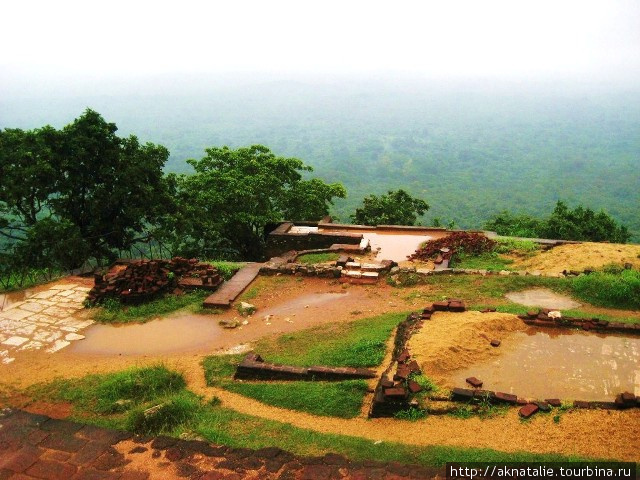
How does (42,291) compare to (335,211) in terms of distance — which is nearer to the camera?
(42,291)

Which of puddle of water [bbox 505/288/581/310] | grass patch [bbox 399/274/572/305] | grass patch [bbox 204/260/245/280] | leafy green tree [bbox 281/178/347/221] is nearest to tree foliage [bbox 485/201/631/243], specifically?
leafy green tree [bbox 281/178/347/221]

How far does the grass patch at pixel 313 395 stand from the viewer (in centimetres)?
613

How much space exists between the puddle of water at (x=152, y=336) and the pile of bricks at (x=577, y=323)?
5372 mm

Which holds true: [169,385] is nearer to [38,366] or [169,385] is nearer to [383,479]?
[38,366]

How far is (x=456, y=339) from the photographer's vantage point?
22.6 ft

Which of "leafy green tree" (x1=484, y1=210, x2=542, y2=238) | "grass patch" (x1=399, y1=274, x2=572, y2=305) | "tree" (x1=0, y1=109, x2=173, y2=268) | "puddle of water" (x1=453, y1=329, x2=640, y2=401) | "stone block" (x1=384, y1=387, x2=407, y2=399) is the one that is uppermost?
"tree" (x1=0, y1=109, x2=173, y2=268)

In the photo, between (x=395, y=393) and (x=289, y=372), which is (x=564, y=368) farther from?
(x=289, y=372)

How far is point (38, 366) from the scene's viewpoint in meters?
7.97

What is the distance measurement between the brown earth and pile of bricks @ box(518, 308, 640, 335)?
0.95 ft

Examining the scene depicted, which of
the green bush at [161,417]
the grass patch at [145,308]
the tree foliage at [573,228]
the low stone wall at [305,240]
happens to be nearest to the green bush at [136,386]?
the green bush at [161,417]

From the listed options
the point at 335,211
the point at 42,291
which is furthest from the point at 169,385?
the point at 335,211

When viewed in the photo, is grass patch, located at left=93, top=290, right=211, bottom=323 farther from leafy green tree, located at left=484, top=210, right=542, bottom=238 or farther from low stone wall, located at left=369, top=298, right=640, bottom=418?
leafy green tree, located at left=484, top=210, right=542, bottom=238

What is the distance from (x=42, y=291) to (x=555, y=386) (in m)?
10.5

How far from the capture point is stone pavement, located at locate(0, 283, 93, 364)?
8.72 meters
